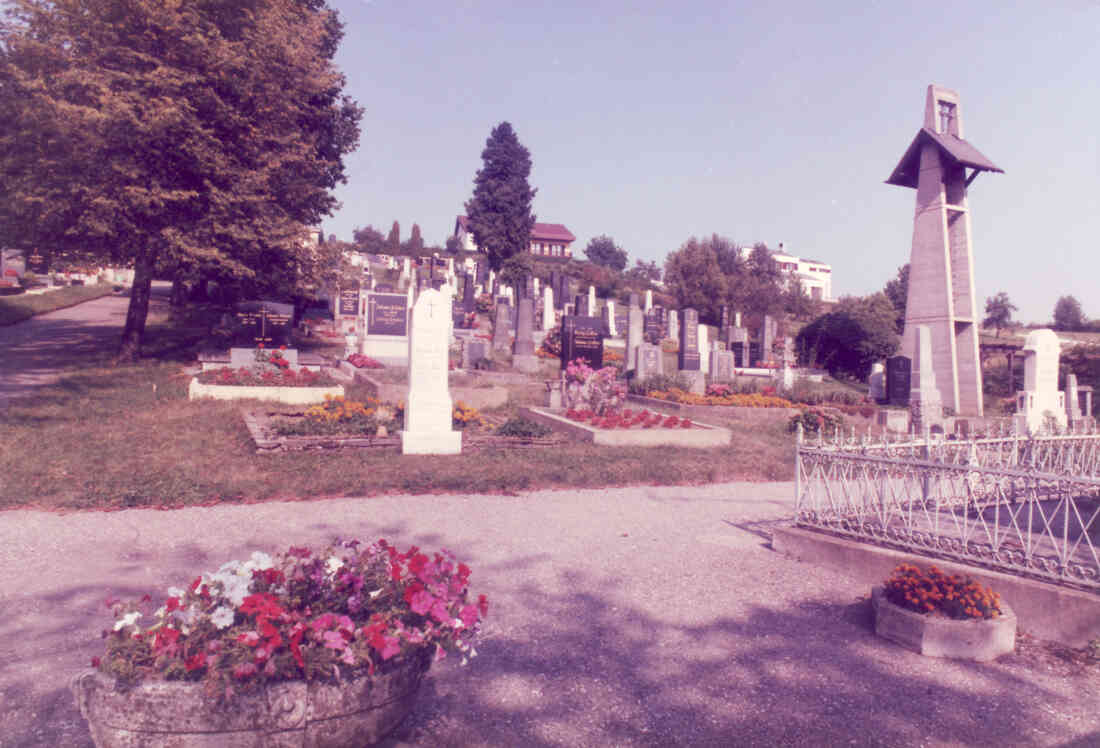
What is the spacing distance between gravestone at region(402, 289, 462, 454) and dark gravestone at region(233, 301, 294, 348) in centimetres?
892

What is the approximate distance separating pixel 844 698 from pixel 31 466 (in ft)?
28.8

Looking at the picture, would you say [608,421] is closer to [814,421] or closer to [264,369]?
[814,421]

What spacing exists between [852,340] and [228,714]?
30.5 metres

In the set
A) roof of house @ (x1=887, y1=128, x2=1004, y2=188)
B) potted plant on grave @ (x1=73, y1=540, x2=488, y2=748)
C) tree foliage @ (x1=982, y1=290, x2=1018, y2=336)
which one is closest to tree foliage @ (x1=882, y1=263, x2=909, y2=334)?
tree foliage @ (x1=982, y1=290, x2=1018, y2=336)

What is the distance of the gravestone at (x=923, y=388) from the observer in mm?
16422

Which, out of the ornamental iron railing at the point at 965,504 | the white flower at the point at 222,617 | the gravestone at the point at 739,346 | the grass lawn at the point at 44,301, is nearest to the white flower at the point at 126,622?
the white flower at the point at 222,617

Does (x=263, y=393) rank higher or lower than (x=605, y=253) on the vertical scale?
lower

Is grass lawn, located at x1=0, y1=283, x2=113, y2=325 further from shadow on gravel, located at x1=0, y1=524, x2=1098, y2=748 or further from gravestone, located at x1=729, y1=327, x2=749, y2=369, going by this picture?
shadow on gravel, located at x1=0, y1=524, x2=1098, y2=748

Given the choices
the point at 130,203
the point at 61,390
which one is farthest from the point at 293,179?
the point at 61,390

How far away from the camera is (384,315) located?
22.4 meters

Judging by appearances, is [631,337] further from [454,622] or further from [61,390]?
[454,622]

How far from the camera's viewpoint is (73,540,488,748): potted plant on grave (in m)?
2.66

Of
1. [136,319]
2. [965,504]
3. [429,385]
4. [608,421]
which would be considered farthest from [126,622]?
[136,319]

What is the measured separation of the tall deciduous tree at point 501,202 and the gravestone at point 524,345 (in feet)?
111
